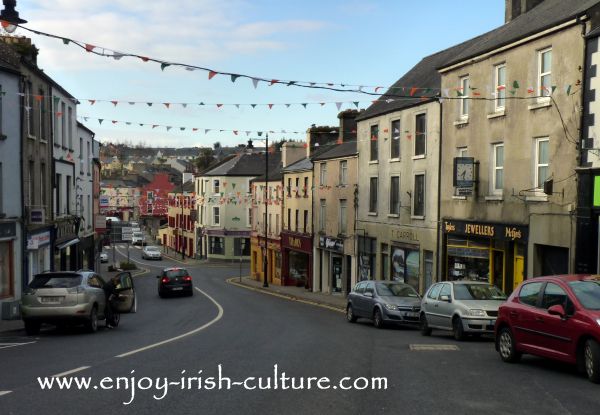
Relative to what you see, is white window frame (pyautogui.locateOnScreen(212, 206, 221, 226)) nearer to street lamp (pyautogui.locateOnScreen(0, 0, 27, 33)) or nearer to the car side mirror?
street lamp (pyautogui.locateOnScreen(0, 0, 27, 33))

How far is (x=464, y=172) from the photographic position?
2650 centimetres

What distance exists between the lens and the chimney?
29094 mm

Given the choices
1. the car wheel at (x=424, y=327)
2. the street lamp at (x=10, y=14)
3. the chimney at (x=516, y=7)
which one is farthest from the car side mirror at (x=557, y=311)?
the chimney at (x=516, y=7)

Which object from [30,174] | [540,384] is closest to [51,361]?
[540,384]

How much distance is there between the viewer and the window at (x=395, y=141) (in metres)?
34.0

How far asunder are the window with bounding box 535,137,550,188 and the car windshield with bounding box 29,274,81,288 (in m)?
14.1

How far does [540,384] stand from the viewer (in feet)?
33.4

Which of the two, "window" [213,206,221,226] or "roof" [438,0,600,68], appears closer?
"roof" [438,0,600,68]

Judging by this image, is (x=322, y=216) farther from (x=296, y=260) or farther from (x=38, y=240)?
(x=38, y=240)

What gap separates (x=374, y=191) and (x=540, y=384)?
27.2 metres

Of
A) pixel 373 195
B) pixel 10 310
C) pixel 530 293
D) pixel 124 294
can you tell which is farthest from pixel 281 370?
pixel 373 195

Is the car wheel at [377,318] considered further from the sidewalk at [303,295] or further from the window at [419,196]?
the sidewalk at [303,295]

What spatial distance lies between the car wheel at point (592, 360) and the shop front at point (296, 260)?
37.0 metres

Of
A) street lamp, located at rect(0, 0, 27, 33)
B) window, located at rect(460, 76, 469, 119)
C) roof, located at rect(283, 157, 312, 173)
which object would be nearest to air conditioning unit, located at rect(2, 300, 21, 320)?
street lamp, located at rect(0, 0, 27, 33)
